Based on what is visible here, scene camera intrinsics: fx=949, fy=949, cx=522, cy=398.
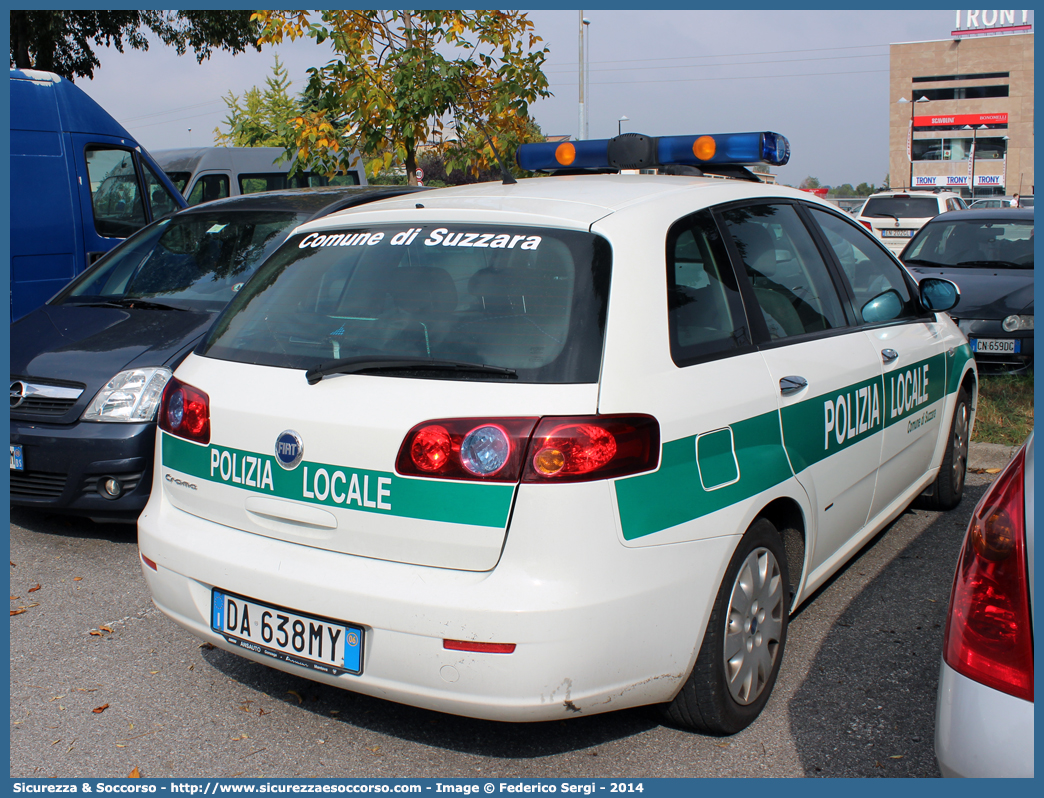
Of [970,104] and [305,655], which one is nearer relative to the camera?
[305,655]

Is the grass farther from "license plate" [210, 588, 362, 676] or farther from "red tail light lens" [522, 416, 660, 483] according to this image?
"license plate" [210, 588, 362, 676]

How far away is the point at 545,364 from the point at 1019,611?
1214 mm

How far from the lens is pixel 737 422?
9.12ft

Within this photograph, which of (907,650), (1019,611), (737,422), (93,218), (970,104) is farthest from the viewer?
(970,104)

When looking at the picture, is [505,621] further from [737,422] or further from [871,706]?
[871,706]

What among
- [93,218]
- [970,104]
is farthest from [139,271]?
[970,104]

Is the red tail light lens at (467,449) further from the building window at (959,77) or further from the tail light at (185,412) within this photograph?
the building window at (959,77)

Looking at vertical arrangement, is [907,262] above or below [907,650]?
above

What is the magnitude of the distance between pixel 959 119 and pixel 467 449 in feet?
300

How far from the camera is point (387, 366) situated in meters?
2.58

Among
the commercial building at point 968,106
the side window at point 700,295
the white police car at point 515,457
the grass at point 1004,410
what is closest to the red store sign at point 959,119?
the commercial building at point 968,106

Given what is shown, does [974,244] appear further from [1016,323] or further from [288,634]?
[288,634]

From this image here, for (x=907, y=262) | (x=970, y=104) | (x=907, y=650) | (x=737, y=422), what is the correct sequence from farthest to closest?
(x=970, y=104)
(x=907, y=262)
(x=907, y=650)
(x=737, y=422)
